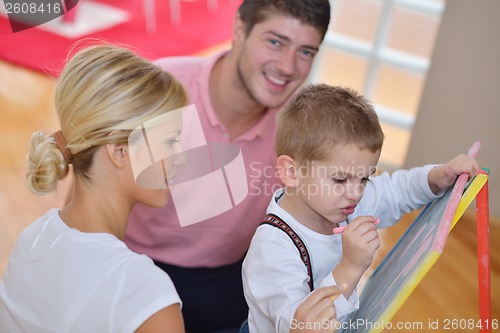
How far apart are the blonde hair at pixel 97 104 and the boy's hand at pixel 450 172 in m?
0.56

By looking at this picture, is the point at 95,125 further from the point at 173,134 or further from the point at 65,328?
the point at 65,328

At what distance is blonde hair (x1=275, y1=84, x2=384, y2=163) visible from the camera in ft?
→ 3.92

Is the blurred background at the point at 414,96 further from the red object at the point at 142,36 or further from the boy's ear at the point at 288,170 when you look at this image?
the boy's ear at the point at 288,170

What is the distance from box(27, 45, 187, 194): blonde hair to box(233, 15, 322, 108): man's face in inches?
23.3

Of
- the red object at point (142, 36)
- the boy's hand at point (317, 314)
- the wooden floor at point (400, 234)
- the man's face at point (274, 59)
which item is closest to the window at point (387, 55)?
the wooden floor at point (400, 234)

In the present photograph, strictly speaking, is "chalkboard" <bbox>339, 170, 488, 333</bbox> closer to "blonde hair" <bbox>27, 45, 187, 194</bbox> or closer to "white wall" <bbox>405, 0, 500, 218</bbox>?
"blonde hair" <bbox>27, 45, 187, 194</bbox>

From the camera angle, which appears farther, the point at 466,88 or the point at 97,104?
the point at 466,88

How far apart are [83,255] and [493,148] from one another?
2205 mm

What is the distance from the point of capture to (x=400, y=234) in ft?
9.39

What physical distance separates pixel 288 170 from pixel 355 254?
26 cm

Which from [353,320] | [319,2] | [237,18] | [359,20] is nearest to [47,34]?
[359,20]

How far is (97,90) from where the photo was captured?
4.15ft

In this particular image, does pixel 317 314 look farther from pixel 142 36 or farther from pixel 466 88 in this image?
pixel 142 36

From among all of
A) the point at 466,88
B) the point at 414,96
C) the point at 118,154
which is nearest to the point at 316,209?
the point at 118,154
